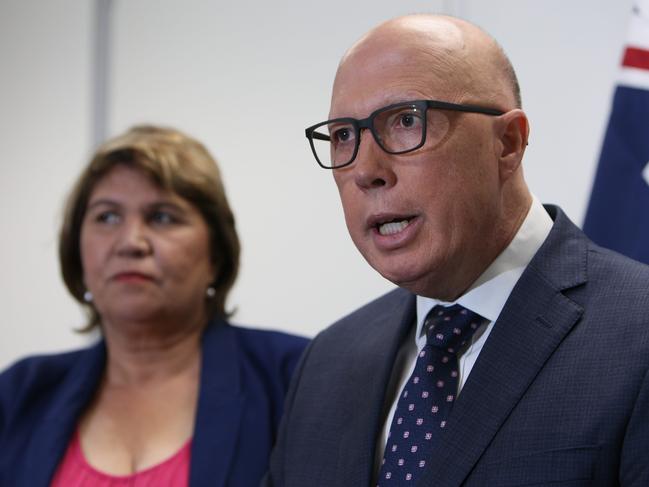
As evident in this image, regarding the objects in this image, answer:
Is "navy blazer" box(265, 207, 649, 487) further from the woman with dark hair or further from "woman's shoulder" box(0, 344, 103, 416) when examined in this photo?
"woman's shoulder" box(0, 344, 103, 416)

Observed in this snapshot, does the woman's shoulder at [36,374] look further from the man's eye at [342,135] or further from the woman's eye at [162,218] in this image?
the man's eye at [342,135]

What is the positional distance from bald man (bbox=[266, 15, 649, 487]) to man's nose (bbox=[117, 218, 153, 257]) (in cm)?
86

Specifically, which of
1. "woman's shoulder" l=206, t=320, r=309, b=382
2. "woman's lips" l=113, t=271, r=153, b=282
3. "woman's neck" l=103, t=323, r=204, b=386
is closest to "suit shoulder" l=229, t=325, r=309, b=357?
"woman's shoulder" l=206, t=320, r=309, b=382

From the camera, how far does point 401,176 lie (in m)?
1.18

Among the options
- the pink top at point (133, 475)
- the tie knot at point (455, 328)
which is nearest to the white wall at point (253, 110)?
the pink top at point (133, 475)

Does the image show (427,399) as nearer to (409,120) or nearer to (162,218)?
(409,120)

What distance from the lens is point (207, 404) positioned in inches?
79.8

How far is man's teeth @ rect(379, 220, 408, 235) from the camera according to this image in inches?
46.9

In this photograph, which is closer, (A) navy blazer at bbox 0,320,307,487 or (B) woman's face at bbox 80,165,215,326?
(A) navy blazer at bbox 0,320,307,487

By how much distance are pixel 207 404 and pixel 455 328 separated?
0.93m

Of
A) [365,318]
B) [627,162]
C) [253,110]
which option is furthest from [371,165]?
[253,110]

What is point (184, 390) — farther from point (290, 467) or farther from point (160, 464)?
point (290, 467)

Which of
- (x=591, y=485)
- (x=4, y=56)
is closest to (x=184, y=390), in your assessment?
(x=591, y=485)

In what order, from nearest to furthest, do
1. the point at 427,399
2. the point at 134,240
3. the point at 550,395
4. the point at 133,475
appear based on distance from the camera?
the point at 550,395 < the point at 427,399 < the point at 133,475 < the point at 134,240
